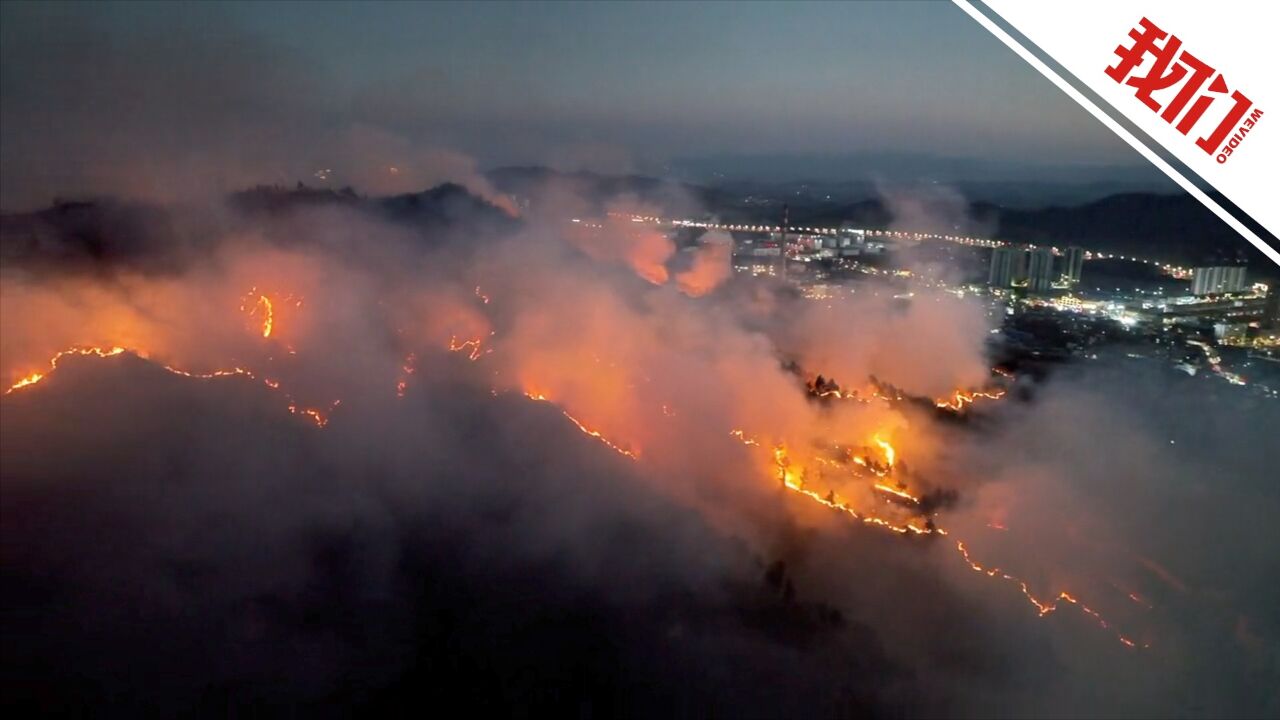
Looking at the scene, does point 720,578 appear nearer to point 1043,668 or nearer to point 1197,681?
point 1043,668

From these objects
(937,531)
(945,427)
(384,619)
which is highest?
(945,427)

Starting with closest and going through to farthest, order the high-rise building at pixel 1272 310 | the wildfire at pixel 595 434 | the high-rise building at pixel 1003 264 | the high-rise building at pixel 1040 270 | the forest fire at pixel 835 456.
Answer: the forest fire at pixel 835 456, the wildfire at pixel 595 434, the high-rise building at pixel 1272 310, the high-rise building at pixel 1003 264, the high-rise building at pixel 1040 270

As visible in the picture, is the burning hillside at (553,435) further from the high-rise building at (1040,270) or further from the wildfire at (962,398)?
the high-rise building at (1040,270)

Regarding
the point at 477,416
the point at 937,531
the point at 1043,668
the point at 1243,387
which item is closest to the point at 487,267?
the point at 477,416

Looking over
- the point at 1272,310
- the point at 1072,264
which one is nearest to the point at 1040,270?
the point at 1072,264

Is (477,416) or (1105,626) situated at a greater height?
(477,416)

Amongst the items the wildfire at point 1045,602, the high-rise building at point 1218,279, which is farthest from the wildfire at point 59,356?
the high-rise building at point 1218,279

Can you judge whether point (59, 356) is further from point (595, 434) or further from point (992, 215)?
point (992, 215)
